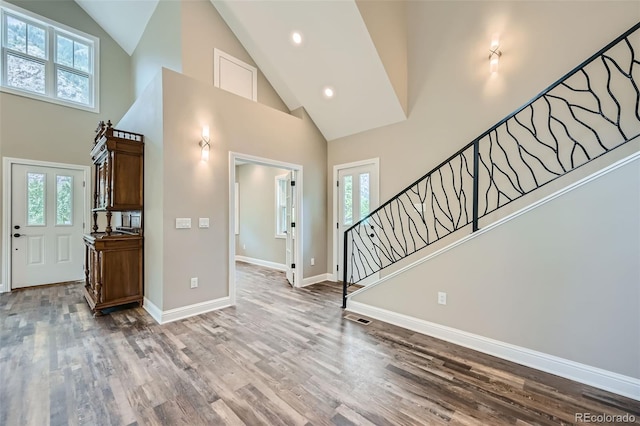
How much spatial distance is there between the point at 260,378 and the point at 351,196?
11.3ft

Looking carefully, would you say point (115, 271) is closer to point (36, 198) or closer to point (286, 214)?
point (286, 214)

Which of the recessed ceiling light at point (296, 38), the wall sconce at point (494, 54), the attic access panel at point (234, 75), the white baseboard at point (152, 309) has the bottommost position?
the white baseboard at point (152, 309)

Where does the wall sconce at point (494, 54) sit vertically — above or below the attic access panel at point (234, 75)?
below

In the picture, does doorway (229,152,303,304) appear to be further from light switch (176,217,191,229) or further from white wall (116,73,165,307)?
white wall (116,73,165,307)

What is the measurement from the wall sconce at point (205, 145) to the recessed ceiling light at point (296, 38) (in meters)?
1.88

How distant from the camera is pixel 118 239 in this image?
348 centimetres

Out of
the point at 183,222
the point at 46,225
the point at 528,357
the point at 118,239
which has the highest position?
the point at 183,222

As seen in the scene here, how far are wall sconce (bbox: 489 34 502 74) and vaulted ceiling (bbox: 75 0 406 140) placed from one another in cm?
115

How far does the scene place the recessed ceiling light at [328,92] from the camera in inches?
172

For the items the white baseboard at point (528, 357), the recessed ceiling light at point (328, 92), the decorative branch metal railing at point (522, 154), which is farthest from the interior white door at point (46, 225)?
the white baseboard at point (528, 357)

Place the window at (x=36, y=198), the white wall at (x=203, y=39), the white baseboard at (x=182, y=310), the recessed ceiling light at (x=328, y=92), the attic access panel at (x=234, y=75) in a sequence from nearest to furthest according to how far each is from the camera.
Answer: the white baseboard at (x=182, y=310) → the white wall at (x=203, y=39) → the attic access panel at (x=234, y=75) → the recessed ceiling light at (x=328, y=92) → the window at (x=36, y=198)

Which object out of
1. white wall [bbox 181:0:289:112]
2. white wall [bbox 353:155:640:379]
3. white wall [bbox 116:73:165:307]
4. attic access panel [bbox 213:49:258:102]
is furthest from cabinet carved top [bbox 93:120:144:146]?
white wall [bbox 353:155:640:379]

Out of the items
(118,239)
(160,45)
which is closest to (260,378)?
(118,239)

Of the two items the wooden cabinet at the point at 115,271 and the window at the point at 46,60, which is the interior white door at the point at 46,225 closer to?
the window at the point at 46,60
